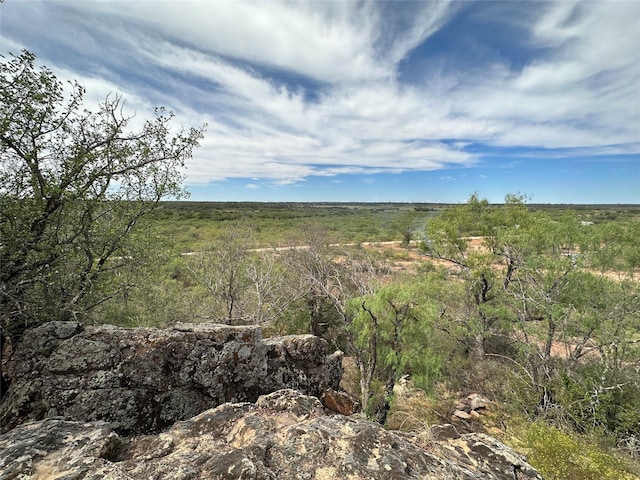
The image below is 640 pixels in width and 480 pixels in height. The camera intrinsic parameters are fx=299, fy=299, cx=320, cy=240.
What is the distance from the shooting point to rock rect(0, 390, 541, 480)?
106 inches

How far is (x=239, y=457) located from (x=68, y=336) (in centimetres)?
376

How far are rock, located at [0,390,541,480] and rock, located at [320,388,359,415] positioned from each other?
7.41ft

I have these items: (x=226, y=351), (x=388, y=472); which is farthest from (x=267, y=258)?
(x=388, y=472)

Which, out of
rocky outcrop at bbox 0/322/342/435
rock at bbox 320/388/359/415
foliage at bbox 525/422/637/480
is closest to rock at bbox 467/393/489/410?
foliage at bbox 525/422/637/480

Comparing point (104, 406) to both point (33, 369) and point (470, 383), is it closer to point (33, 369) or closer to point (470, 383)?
point (33, 369)

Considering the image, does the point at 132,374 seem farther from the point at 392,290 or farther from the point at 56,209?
the point at 392,290

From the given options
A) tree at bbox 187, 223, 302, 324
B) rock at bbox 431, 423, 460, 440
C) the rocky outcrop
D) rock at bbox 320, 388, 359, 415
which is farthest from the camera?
Result: tree at bbox 187, 223, 302, 324

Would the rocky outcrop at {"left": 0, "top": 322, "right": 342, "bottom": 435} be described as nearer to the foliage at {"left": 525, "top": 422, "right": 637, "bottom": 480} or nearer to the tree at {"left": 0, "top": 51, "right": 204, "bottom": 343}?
the tree at {"left": 0, "top": 51, "right": 204, "bottom": 343}

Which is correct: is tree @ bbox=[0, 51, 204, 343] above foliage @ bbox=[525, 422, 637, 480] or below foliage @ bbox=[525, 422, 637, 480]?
above

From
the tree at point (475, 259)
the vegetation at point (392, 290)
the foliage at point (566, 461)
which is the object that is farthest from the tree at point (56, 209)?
the tree at point (475, 259)

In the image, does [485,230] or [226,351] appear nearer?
[226,351]

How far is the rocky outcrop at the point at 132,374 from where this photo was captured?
13.8ft

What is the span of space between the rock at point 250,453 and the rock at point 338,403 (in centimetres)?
226

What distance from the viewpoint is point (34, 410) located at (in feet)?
13.3
